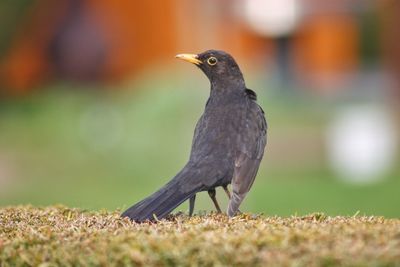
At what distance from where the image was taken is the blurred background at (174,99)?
18281 millimetres

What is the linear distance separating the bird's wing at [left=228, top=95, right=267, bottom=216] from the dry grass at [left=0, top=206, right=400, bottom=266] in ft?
4.36

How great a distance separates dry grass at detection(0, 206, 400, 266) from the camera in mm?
4750

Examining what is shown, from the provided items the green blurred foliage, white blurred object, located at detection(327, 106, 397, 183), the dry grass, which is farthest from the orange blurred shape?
the dry grass

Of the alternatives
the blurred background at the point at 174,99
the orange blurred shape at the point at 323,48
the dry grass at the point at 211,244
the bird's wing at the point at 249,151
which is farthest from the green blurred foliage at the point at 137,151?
the dry grass at the point at 211,244

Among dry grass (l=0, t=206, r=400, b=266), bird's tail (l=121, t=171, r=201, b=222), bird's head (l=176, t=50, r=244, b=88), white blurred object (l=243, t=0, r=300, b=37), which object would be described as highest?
white blurred object (l=243, t=0, r=300, b=37)

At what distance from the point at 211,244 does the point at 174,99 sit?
Answer: 16068 mm

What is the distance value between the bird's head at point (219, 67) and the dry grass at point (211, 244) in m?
2.23

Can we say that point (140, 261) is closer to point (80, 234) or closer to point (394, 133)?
point (80, 234)

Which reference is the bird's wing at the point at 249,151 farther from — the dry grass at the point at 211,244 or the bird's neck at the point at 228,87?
the dry grass at the point at 211,244

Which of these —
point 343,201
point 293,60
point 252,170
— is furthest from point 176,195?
point 293,60

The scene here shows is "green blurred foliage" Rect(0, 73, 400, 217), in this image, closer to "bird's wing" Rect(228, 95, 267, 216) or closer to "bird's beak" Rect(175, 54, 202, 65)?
"bird's beak" Rect(175, 54, 202, 65)

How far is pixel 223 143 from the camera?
24.2 ft

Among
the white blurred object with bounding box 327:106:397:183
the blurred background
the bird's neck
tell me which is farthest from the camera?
the white blurred object with bounding box 327:106:397:183

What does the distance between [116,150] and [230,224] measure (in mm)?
14217
